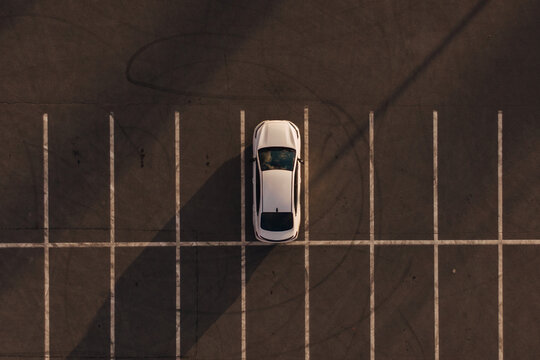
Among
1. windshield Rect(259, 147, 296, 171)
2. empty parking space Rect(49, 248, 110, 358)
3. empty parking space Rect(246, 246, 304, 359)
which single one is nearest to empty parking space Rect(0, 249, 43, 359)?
empty parking space Rect(49, 248, 110, 358)

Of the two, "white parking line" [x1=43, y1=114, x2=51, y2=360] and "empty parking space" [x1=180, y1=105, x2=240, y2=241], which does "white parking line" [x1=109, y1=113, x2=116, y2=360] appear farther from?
"empty parking space" [x1=180, y1=105, x2=240, y2=241]

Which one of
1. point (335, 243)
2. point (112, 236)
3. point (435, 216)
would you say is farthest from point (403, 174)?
point (112, 236)

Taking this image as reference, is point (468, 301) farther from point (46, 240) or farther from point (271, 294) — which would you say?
point (46, 240)

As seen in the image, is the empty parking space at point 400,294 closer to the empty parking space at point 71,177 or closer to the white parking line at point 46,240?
the empty parking space at point 71,177


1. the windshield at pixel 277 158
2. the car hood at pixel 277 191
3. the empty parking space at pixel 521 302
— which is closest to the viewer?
the car hood at pixel 277 191

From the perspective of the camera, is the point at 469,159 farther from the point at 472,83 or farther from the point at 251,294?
the point at 251,294

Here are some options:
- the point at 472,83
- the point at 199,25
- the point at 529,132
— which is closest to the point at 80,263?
the point at 199,25

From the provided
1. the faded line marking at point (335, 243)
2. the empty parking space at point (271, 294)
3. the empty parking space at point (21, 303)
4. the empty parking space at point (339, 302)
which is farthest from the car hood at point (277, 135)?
the empty parking space at point (21, 303)
